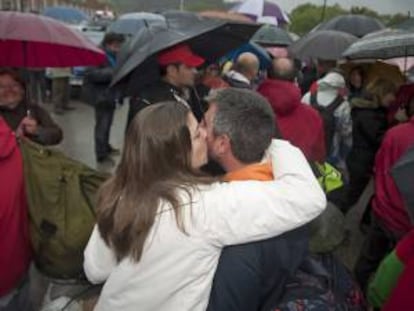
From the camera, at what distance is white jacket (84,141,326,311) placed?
60.6 inches

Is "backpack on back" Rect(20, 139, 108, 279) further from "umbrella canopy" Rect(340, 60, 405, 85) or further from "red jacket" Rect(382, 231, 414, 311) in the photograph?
"umbrella canopy" Rect(340, 60, 405, 85)

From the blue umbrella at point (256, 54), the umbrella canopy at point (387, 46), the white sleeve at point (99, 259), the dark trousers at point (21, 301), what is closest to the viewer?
the white sleeve at point (99, 259)

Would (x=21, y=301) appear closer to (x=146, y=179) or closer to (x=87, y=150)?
(x=146, y=179)

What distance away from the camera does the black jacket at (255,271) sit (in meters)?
1.57

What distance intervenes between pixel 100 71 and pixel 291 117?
13.3 feet

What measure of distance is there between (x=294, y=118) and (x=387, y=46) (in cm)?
78

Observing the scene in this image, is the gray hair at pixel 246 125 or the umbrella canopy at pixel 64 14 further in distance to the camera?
the umbrella canopy at pixel 64 14

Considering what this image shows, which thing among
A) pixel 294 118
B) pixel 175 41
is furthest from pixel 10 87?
pixel 294 118

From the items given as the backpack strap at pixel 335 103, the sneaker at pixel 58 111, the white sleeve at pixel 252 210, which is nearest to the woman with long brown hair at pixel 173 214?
the white sleeve at pixel 252 210

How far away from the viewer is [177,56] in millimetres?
3264

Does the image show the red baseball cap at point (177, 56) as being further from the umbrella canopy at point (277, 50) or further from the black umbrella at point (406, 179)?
the umbrella canopy at point (277, 50)

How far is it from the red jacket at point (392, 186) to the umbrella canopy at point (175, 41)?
121 cm

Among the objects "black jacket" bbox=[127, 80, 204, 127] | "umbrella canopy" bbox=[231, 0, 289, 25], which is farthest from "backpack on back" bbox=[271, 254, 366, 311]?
"umbrella canopy" bbox=[231, 0, 289, 25]

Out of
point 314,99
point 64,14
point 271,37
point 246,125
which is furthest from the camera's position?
point 64,14
